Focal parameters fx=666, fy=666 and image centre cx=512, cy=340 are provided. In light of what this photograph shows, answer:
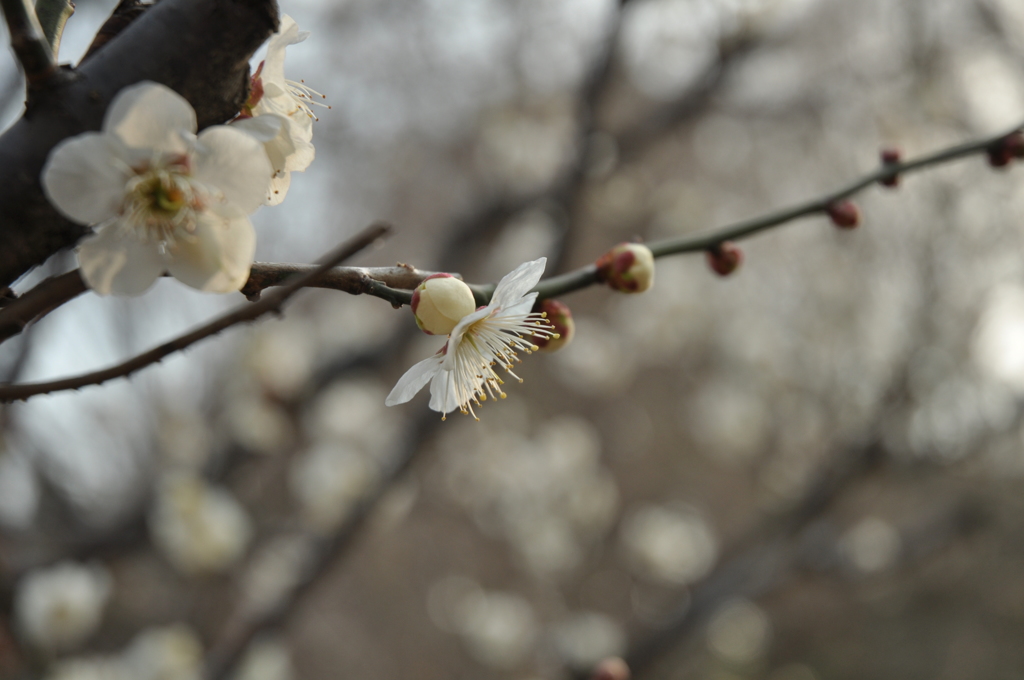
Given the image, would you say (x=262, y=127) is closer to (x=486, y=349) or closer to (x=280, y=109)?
(x=280, y=109)

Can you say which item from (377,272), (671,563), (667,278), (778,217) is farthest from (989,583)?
Answer: (377,272)

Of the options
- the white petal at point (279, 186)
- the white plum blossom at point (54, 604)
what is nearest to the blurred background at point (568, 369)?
the white plum blossom at point (54, 604)

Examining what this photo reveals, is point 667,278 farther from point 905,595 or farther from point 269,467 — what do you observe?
point 905,595

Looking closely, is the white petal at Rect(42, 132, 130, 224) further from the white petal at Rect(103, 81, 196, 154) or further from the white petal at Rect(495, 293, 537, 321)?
the white petal at Rect(495, 293, 537, 321)

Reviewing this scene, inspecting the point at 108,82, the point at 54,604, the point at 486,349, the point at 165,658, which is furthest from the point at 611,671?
the point at 54,604

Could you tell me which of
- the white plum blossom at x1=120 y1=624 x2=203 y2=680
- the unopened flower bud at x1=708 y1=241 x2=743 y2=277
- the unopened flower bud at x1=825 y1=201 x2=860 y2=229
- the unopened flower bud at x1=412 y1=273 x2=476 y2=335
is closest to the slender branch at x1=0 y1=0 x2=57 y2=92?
the unopened flower bud at x1=412 y1=273 x2=476 y2=335

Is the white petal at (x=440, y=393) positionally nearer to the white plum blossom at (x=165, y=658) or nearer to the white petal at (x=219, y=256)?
the white petal at (x=219, y=256)

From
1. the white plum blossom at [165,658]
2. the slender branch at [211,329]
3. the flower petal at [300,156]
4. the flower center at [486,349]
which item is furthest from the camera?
the white plum blossom at [165,658]
